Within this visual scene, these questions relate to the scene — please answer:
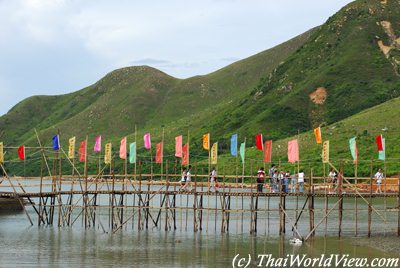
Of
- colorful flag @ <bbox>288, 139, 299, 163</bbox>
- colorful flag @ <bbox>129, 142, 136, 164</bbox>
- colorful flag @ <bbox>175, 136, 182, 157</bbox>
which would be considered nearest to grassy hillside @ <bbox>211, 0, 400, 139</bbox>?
colorful flag @ <bbox>175, 136, 182, 157</bbox>

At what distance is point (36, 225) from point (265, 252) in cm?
2677

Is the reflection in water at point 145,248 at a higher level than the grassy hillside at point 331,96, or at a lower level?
lower

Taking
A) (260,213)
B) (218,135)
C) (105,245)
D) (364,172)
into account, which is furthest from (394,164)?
(218,135)

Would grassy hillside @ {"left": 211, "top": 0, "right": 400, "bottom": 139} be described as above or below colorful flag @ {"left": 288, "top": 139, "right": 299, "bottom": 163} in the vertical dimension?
above

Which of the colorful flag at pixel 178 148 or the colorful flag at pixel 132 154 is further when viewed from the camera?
the colorful flag at pixel 132 154

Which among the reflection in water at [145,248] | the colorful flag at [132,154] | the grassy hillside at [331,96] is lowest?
the reflection in water at [145,248]

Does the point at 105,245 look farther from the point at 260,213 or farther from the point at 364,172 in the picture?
the point at 364,172

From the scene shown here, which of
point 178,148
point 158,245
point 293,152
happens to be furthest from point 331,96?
point 158,245

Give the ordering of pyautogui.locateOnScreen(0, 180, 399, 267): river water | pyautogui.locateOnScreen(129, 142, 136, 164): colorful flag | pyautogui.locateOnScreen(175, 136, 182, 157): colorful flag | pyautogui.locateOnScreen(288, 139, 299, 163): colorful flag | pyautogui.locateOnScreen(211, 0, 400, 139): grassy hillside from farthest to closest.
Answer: pyautogui.locateOnScreen(211, 0, 400, 139): grassy hillside → pyautogui.locateOnScreen(129, 142, 136, 164): colorful flag → pyautogui.locateOnScreen(175, 136, 182, 157): colorful flag → pyautogui.locateOnScreen(288, 139, 299, 163): colorful flag → pyautogui.locateOnScreen(0, 180, 399, 267): river water

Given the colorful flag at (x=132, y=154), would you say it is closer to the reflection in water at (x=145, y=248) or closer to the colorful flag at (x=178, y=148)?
the colorful flag at (x=178, y=148)

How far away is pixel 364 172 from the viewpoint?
385 feet

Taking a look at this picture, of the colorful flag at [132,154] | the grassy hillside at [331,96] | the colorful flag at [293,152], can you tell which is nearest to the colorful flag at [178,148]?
the colorful flag at [132,154]

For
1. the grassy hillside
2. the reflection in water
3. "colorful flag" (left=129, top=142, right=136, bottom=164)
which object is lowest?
the reflection in water

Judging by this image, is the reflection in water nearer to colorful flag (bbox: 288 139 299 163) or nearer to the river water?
the river water
